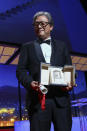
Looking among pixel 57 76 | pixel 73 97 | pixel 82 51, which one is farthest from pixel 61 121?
pixel 82 51

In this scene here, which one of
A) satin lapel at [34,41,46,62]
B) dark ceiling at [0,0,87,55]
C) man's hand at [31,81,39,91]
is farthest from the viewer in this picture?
dark ceiling at [0,0,87,55]

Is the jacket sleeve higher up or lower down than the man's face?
lower down

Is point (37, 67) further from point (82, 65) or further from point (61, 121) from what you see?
point (82, 65)

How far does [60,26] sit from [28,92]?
215 inches

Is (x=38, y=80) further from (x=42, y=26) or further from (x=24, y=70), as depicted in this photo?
(x=42, y=26)

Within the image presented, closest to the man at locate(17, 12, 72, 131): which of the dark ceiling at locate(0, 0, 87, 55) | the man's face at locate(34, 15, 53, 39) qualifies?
the man's face at locate(34, 15, 53, 39)

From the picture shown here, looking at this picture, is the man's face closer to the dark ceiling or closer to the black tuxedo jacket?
the black tuxedo jacket

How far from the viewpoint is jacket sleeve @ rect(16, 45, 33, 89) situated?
1.16 m

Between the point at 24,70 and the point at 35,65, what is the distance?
0.07 m

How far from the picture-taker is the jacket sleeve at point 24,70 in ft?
3.81

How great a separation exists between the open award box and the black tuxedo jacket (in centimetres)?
6

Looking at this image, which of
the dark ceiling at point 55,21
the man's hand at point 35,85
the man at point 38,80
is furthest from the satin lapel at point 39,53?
the dark ceiling at point 55,21

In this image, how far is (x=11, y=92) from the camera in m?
5.00

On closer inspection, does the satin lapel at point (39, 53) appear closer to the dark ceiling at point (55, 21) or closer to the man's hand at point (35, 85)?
the man's hand at point (35, 85)
